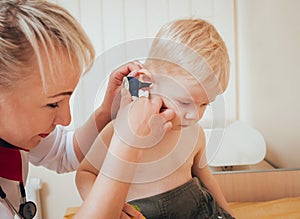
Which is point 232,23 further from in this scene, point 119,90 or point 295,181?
point 119,90

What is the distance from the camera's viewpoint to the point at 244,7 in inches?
58.7

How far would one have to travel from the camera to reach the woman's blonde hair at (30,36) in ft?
1.57

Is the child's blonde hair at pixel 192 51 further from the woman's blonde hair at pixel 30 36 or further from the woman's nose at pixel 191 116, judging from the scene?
the woman's blonde hair at pixel 30 36

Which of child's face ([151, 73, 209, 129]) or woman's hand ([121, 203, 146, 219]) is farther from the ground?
child's face ([151, 73, 209, 129])

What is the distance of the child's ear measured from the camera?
65 cm

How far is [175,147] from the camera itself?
2.55 ft

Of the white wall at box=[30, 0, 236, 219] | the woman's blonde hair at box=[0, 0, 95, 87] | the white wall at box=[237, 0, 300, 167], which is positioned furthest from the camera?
the white wall at box=[30, 0, 236, 219]

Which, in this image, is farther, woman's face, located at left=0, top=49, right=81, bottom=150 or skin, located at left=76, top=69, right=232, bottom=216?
skin, located at left=76, top=69, right=232, bottom=216

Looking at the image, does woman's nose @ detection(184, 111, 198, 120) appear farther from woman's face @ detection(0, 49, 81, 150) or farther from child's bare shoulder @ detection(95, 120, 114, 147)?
woman's face @ detection(0, 49, 81, 150)

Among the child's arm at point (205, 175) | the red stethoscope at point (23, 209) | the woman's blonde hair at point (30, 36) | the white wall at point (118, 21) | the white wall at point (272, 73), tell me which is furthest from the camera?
A: the white wall at point (118, 21)

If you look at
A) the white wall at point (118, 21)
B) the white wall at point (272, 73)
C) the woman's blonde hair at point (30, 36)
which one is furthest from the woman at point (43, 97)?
the white wall at point (118, 21)

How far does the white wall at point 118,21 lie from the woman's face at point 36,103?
3.03 feet

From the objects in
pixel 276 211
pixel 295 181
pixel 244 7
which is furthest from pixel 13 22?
pixel 244 7

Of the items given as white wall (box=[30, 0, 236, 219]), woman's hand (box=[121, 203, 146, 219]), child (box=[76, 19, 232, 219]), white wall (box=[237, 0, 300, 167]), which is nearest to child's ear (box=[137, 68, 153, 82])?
child (box=[76, 19, 232, 219])
